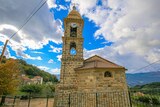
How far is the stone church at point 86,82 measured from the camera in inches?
447

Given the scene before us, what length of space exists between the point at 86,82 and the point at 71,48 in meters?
5.16

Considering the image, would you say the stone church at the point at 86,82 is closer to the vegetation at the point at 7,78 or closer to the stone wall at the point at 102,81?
the stone wall at the point at 102,81

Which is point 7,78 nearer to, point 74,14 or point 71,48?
point 71,48

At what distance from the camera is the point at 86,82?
→ 12.5 meters

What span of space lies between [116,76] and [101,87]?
2012 millimetres

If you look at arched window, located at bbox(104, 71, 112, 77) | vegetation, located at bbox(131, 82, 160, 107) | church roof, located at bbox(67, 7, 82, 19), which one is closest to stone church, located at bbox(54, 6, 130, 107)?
arched window, located at bbox(104, 71, 112, 77)

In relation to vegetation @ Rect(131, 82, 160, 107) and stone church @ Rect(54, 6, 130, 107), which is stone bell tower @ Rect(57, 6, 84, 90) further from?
vegetation @ Rect(131, 82, 160, 107)

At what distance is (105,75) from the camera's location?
12.3m

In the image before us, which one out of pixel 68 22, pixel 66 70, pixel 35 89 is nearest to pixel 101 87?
pixel 66 70

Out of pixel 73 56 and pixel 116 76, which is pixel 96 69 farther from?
pixel 73 56

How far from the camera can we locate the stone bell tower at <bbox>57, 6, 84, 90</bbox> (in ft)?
45.0

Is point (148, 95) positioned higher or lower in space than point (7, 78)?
lower

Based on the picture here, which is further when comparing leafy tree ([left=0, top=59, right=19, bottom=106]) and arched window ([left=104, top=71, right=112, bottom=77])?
leafy tree ([left=0, top=59, right=19, bottom=106])

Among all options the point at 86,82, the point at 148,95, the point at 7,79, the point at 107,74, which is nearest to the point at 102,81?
the point at 107,74
